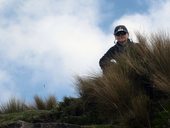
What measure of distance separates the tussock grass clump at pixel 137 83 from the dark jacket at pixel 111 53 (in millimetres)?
536

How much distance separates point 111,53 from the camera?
9.68 meters

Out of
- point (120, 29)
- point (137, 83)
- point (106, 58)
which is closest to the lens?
point (137, 83)

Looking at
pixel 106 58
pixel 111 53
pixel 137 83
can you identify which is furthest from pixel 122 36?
pixel 137 83

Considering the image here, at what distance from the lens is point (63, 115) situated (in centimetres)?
859

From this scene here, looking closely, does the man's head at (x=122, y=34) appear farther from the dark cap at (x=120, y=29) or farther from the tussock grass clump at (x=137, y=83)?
the tussock grass clump at (x=137, y=83)

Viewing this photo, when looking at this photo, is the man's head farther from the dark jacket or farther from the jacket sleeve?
the jacket sleeve

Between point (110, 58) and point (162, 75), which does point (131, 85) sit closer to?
point (162, 75)

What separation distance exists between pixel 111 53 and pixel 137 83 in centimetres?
188

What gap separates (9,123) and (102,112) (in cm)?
154

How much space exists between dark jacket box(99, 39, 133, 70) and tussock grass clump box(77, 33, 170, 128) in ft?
1.76

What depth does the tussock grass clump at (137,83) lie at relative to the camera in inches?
285

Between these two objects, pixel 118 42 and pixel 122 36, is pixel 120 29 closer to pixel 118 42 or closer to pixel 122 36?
pixel 122 36

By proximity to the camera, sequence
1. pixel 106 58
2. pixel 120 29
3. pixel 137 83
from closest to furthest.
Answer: pixel 137 83 < pixel 106 58 < pixel 120 29

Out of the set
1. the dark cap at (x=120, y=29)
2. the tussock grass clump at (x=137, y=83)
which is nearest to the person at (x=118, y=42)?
the dark cap at (x=120, y=29)
